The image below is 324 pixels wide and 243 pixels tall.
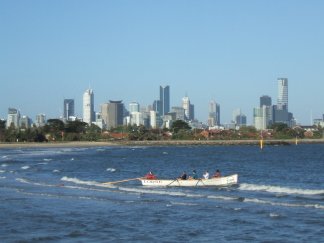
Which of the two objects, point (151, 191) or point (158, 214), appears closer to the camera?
point (158, 214)

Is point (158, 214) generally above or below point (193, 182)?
below

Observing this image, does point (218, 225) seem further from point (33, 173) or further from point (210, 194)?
point (33, 173)

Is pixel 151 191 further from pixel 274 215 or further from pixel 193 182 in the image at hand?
pixel 274 215

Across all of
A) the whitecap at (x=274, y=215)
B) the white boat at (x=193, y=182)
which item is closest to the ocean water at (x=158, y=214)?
the whitecap at (x=274, y=215)

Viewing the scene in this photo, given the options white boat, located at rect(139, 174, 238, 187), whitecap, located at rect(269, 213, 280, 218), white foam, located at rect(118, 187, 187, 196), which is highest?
white boat, located at rect(139, 174, 238, 187)

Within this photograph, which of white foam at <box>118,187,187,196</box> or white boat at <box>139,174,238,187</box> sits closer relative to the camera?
white foam at <box>118,187,187,196</box>

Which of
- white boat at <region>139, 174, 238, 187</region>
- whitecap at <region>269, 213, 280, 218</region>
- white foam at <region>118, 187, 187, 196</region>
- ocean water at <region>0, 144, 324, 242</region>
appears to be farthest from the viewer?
white boat at <region>139, 174, 238, 187</region>

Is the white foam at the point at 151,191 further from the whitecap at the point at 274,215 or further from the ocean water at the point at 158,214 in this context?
the whitecap at the point at 274,215

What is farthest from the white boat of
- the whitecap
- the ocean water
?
the whitecap

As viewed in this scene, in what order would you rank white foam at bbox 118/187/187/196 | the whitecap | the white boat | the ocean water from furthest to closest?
the white boat → white foam at bbox 118/187/187/196 → the whitecap → the ocean water

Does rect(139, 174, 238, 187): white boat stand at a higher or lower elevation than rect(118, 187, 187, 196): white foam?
higher

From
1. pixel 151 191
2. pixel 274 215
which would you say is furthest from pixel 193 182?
pixel 274 215

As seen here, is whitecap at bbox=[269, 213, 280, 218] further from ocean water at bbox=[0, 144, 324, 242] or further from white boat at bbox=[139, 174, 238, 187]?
white boat at bbox=[139, 174, 238, 187]

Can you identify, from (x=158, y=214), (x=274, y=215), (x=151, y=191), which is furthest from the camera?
(x=151, y=191)
